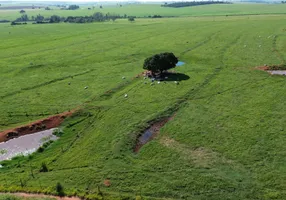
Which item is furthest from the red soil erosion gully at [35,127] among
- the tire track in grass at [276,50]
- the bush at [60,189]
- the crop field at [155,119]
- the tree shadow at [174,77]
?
the tire track in grass at [276,50]

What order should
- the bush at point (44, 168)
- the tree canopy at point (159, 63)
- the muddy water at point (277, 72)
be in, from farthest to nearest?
the muddy water at point (277, 72) < the tree canopy at point (159, 63) < the bush at point (44, 168)

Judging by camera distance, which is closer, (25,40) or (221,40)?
(221,40)

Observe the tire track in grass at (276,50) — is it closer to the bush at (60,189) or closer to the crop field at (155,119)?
the crop field at (155,119)

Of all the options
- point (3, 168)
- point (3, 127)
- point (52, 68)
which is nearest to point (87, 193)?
point (3, 168)

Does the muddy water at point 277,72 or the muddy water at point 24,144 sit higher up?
the muddy water at point 277,72

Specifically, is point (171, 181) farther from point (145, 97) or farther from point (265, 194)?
point (145, 97)
